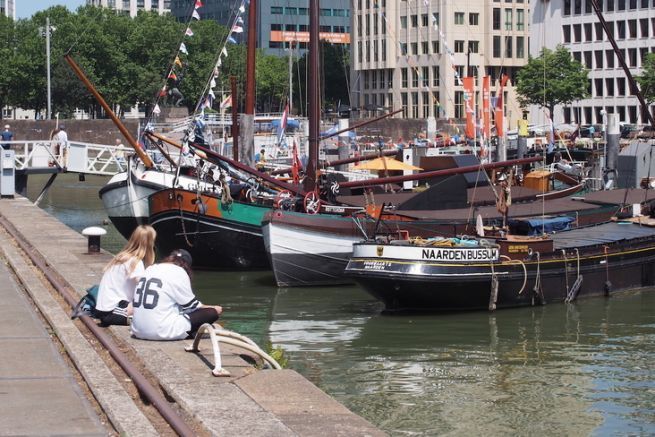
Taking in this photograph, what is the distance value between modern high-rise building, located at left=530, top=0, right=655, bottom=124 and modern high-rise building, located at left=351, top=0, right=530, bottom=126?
12.2 ft

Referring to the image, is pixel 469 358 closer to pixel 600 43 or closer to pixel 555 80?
pixel 555 80

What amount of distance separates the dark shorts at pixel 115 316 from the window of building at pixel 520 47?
13526cm

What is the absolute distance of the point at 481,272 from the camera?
29.3 m

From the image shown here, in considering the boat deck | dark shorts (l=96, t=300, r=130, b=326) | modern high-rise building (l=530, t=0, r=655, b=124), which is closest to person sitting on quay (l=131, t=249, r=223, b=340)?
dark shorts (l=96, t=300, r=130, b=326)

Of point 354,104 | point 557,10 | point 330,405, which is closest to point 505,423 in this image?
point 330,405

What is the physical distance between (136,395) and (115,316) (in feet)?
11.7

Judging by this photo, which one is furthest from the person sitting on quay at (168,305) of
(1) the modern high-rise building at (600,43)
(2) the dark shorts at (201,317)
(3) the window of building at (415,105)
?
(3) the window of building at (415,105)

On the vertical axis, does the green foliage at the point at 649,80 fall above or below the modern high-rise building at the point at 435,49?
below

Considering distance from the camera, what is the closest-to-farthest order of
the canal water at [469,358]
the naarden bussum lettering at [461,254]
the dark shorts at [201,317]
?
the dark shorts at [201,317], the canal water at [469,358], the naarden bussum lettering at [461,254]

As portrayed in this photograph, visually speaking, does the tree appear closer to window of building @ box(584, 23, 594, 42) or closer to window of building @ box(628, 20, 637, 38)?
window of building @ box(628, 20, 637, 38)

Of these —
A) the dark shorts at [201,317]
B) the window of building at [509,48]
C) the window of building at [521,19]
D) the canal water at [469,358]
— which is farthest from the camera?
the window of building at [521,19]

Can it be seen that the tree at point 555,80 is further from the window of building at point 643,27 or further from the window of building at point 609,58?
the window of building at point 609,58

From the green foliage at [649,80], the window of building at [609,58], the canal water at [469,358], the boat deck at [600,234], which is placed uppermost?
the window of building at [609,58]

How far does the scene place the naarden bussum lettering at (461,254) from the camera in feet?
94.1
